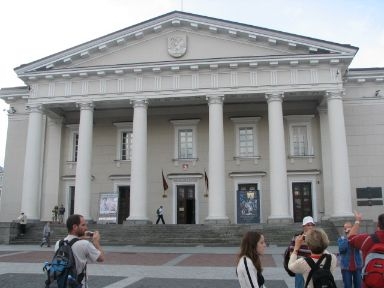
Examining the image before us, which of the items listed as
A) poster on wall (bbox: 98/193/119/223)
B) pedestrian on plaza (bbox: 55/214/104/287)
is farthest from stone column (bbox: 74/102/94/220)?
pedestrian on plaza (bbox: 55/214/104/287)

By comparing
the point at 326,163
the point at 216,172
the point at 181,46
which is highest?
the point at 181,46

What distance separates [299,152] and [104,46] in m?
14.4

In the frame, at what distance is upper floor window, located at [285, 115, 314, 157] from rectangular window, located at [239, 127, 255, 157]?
2.51m

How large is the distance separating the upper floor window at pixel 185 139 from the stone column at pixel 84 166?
5.85m

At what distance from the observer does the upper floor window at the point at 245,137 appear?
2955 centimetres

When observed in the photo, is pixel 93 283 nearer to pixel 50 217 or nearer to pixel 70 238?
pixel 70 238

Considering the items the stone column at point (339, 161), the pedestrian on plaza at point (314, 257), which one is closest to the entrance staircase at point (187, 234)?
the stone column at point (339, 161)

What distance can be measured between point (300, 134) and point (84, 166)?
14166 millimetres

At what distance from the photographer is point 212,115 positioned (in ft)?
86.1

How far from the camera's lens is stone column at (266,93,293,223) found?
2448 cm

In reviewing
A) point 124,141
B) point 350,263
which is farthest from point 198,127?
point 350,263

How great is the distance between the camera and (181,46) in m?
27.7

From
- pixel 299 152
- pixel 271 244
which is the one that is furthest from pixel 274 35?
pixel 271 244

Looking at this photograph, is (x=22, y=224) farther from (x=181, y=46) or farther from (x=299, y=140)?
(x=299, y=140)
